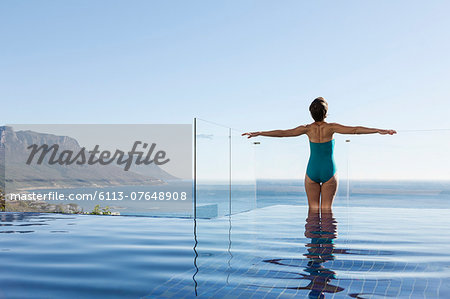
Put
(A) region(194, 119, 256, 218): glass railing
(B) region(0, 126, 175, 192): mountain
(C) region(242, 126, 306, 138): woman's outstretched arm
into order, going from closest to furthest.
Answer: (C) region(242, 126, 306, 138): woman's outstretched arm < (A) region(194, 119, 256, 218): glass railing < (B) region(0, 126, 175, 192): mountain

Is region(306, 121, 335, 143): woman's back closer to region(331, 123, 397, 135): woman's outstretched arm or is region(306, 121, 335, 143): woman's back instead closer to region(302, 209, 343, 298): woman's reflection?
region(331, 123, 397, 135): woman's outstretched arm

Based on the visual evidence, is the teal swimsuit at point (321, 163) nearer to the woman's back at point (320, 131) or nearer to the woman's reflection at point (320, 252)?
the woman's back at point (320, 131)

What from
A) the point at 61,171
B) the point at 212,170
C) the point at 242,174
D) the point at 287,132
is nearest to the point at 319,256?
the point at 287,132

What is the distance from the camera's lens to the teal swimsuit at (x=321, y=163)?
5637mm

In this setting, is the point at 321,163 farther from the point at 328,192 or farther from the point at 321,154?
the point at 328,192

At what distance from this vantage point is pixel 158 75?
36312 millimetres

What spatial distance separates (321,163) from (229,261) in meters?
3.03

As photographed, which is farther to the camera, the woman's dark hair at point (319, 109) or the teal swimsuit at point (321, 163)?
the teal swimsuit at point (321, 163)

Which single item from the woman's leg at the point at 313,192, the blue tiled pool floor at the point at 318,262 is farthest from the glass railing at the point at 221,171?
the woman's leg at the point at 313,192

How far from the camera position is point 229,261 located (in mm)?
2904

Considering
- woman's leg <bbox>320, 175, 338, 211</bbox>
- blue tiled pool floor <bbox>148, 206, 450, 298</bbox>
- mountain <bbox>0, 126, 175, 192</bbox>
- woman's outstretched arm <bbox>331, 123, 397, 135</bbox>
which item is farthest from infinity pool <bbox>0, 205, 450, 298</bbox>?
mountain <bbox>0, 126, 175, 192</bbox>

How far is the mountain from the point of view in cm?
3972

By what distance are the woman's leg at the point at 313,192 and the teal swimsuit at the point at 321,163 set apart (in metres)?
0.06

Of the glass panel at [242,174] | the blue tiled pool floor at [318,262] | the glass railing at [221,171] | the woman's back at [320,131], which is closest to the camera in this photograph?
the blue tiled pool floor at [318,262]
